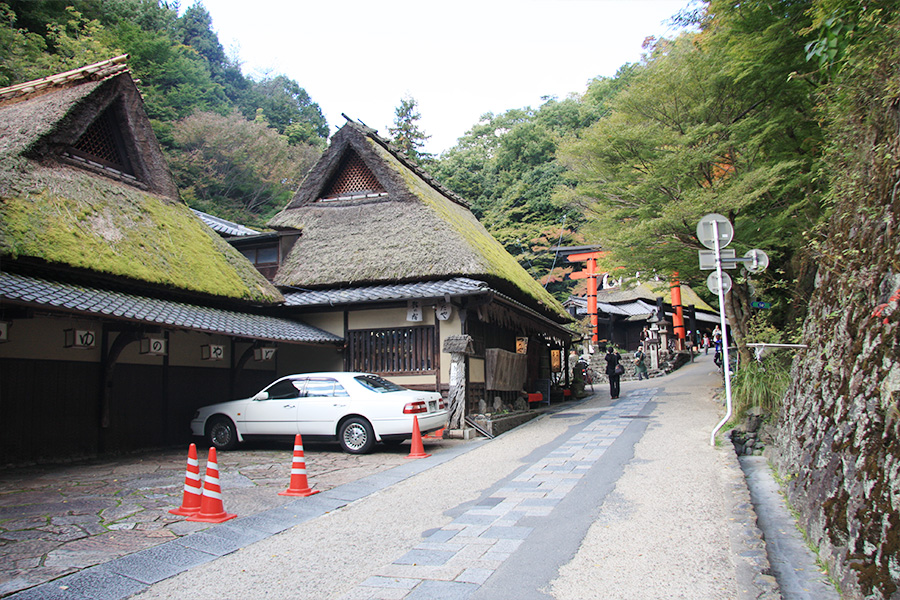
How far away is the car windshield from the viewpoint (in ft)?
32.5

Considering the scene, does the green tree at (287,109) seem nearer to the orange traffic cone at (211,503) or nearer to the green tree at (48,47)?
the green tree at (48,47)

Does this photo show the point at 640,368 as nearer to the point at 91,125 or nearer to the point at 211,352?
the point at 211,352

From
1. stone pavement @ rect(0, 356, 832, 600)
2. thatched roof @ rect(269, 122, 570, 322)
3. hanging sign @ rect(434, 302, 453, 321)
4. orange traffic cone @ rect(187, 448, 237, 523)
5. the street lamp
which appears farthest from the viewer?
thatched roof @ rect(269, 122, 570, 322)

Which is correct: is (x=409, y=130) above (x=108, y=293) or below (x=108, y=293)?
above

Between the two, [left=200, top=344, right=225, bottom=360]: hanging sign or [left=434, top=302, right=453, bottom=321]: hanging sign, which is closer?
[left=200, top=344, right=225, bottom=360]: hanging sign

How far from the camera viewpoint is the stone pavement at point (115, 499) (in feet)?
15.5

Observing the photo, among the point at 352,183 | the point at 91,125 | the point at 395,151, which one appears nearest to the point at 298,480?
the point at 91,125

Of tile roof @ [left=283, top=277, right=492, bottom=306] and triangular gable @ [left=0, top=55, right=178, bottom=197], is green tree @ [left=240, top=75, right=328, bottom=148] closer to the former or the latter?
triangular gable @ [left=0, top=55, right=178, bottom=197]

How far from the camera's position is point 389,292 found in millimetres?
12508

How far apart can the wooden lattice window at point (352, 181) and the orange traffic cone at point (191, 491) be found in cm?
1150

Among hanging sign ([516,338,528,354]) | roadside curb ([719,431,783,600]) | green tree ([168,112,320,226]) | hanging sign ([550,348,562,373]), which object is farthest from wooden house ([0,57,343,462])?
green tree ([168,112,320,226])

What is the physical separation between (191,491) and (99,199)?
7833 millimetres

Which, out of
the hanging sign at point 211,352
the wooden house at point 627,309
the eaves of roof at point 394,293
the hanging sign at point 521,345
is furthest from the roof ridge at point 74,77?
the wooden house at point 627,309

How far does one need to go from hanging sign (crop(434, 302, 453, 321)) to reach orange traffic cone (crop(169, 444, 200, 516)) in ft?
22.7
